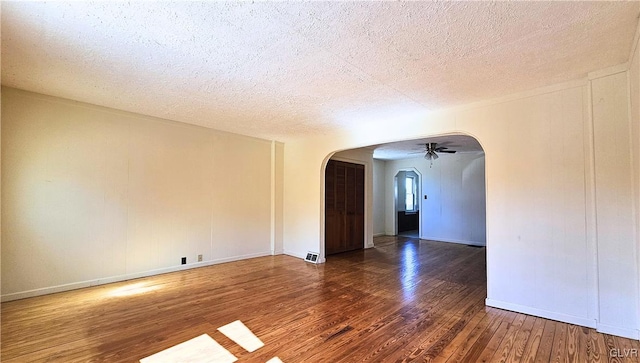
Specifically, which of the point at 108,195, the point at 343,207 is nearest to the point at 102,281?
the point at 108,195

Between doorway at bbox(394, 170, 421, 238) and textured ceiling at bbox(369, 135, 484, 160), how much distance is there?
6.13 ft

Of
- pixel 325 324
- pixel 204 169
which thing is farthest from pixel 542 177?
pixel 204 169

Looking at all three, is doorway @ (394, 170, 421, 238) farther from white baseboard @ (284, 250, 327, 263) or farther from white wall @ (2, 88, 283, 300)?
white wall @ (2, 88, 283, 300)

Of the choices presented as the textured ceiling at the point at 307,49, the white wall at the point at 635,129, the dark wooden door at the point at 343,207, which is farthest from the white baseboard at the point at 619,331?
the dark wooden door at the point at 343,207

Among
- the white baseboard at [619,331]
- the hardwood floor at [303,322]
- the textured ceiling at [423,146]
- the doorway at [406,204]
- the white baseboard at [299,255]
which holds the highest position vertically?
the textured ceiling at [423,146]

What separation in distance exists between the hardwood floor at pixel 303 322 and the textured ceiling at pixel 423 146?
9.13 ft

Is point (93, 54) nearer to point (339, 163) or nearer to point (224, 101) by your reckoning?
point (224, 101)

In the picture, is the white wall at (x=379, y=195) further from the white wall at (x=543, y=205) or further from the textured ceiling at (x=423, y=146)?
the white wall at (x=543, y=205)

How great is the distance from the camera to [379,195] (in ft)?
30.8

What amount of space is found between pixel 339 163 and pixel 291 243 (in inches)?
83.6

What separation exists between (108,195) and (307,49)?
367cm

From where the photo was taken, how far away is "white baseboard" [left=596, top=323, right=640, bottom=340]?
249 cm

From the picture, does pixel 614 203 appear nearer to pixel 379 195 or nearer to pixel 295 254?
pixel 295 254

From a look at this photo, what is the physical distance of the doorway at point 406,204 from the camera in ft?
32.6
